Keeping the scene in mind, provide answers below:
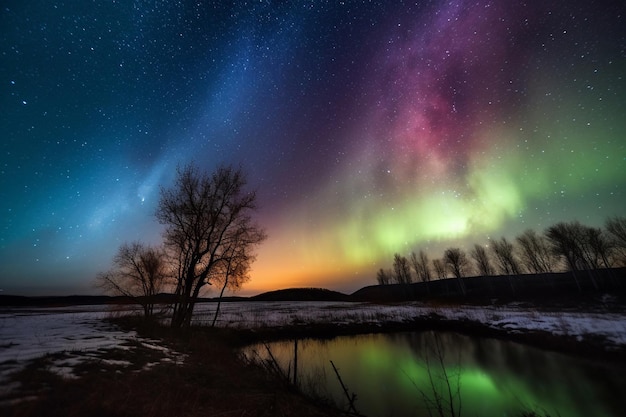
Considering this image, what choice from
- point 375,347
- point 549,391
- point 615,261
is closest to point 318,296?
point 615,261

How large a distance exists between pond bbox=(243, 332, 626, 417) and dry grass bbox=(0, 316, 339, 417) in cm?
240

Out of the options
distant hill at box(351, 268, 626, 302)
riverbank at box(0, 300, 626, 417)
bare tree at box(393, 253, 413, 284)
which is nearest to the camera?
riverbank at box(0, 300, 626, 417)

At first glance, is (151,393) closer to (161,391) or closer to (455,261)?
(161,391)

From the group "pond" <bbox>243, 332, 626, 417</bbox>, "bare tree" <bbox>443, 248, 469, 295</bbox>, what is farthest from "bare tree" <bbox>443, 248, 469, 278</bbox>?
"pond" <bbox>243, 332, 626, 417</bbox>

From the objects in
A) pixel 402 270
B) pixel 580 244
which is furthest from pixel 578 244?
pixel 402 270

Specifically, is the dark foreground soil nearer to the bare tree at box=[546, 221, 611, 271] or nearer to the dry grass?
the dry grass

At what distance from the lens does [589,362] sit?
16969 mm

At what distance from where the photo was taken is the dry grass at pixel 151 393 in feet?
19.9

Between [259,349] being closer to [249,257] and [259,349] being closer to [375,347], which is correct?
[249,257]

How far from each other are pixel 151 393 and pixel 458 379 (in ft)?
52.9

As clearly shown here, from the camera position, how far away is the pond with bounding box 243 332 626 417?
11.8m

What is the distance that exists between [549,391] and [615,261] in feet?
240

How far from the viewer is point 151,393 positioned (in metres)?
7.34

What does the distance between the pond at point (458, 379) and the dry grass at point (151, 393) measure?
7.87ft
